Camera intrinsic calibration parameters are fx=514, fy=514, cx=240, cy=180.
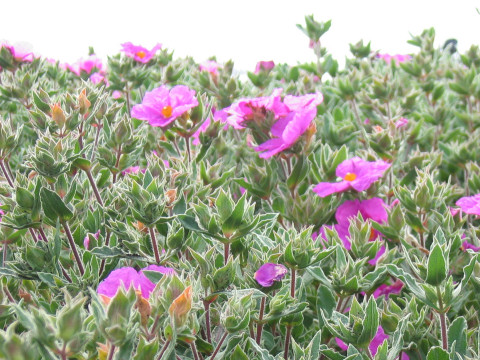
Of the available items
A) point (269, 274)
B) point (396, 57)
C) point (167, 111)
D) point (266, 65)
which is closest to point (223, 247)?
point (269, 274)

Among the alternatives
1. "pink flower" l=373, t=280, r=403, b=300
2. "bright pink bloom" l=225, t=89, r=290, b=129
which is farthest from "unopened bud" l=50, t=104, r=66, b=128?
"pink flower" l=373, t=280, r=403, b=300

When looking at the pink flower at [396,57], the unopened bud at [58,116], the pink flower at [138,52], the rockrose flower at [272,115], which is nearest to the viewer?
the unopened bud at [58,116]

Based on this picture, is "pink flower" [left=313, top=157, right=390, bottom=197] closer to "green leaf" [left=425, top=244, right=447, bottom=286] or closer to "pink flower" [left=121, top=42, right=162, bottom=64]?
"green leaf" [left=425, top=244, right=447, bottom=286]

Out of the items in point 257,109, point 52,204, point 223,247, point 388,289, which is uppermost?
point 257,109

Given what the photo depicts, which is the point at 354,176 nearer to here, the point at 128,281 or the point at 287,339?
the point at 287,339

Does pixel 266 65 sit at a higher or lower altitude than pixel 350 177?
higher

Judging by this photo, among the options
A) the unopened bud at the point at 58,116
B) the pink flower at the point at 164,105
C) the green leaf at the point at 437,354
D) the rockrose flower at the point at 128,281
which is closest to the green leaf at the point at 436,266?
the green leaf at the point at 437,354

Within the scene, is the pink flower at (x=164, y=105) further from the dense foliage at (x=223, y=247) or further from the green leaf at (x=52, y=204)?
the green leaf at (x=52, y=204)
